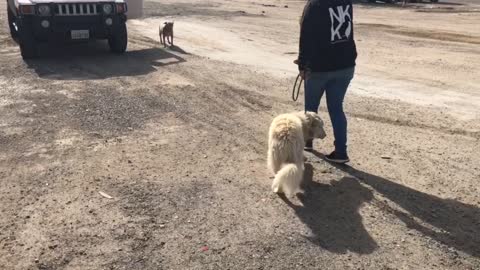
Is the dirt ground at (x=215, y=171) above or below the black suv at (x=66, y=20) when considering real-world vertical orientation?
below

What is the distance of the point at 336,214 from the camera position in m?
4.40

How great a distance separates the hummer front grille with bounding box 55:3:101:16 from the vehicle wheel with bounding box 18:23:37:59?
0.74 m

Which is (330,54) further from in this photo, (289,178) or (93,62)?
(93,62)

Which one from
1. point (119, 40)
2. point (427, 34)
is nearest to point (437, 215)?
point (119, 40)

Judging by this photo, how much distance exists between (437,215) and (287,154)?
4.84 ft

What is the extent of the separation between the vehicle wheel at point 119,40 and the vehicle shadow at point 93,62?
142mm

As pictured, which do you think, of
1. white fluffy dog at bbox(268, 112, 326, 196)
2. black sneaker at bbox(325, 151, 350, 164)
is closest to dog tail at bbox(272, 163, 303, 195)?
white fluffy dog at bbox(268, 112, 326, 196)

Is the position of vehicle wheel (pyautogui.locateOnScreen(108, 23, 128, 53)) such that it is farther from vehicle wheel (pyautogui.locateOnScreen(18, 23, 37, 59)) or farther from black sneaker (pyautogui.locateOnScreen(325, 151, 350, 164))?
black sneaker (pyautogui.locateOnScreen(325, 151, 350, 164))

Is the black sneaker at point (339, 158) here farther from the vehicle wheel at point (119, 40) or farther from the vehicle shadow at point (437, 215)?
the vehicle wheel at point (119, 40)

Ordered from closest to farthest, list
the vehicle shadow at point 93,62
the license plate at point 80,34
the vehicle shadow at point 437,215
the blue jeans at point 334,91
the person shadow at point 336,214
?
1. the person shadow at point 336,214
2. the vehicle shadow at point 437,215
3. the blue jeans at point 334,91
4. the vehicle shadow at point 93,62
5. the license plate at point 80,34

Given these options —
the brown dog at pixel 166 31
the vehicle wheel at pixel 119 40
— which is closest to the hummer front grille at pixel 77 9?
the vehicle wheel at pixel 119 40

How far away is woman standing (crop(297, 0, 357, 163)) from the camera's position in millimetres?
4945

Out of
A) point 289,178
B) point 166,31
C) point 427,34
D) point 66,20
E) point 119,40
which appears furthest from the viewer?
point 427,34

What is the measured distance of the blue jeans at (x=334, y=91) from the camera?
5246 mm
